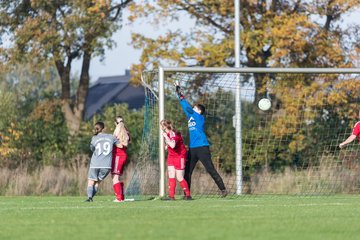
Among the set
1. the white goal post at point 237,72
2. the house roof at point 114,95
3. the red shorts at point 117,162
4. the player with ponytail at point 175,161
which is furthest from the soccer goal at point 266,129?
the house roof at point 114,95

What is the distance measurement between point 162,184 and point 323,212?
272 inches

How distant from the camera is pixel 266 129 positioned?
101ft

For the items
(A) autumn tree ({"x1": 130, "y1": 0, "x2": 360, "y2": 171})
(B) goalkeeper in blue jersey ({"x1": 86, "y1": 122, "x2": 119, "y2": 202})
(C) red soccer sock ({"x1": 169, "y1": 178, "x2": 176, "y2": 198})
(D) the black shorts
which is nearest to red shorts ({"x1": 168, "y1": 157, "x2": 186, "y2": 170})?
(C) red soccer sock ({"x1": 169, "y1": 178, "x2": 176, "y2": 198})

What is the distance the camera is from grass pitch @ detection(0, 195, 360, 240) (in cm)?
1159

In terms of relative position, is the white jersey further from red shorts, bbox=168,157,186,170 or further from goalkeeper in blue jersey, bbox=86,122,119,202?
red shorts, bbox=168,157,186,170

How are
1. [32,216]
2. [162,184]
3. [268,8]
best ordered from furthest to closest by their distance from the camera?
[268,8], [162,184], [32,216]

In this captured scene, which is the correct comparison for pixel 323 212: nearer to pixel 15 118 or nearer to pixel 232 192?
pixel 232 192

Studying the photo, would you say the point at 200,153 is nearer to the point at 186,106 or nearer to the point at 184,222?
the point at 186,106

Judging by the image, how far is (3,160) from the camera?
3247 centimetres

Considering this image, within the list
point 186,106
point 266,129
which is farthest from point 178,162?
point 266,129

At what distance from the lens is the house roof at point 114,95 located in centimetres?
6831

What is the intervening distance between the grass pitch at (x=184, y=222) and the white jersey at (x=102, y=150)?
272 cm

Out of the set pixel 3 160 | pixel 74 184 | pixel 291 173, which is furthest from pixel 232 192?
pixel 3 160

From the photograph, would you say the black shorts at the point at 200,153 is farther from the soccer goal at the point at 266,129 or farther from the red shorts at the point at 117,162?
the red shorts at the point at 117,162
